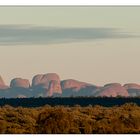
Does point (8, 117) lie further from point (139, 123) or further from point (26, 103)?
point (26, 103)

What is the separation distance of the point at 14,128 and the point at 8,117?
8.65ft

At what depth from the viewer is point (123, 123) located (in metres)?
29.5

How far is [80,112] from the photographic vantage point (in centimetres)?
3347

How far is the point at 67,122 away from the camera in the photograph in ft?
95.0

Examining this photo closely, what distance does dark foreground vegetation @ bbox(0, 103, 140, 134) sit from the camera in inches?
1117

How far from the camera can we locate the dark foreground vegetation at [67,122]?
2838 cm

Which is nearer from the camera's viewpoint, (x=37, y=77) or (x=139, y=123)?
A: (x=139, y=123)

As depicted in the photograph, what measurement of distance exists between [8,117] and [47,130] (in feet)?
11.8
